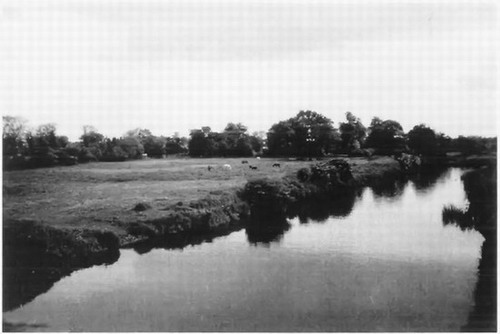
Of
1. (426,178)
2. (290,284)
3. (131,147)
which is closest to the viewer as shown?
(290,284)

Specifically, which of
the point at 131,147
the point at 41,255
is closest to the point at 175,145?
the point at 131,147

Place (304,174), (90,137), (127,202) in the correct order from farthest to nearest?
1. (304,174)
2. (127,202)
3. (90,137)

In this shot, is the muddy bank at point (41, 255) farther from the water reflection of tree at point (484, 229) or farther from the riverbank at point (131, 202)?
the water reflection of tree at point (484, 229)

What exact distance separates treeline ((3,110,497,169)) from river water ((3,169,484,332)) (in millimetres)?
1846

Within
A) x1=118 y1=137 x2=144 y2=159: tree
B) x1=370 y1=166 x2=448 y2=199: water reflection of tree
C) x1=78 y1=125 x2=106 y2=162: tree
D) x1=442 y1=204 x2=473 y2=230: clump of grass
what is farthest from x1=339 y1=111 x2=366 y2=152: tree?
x1=78 y1=125 x2=106 y2=162: tree

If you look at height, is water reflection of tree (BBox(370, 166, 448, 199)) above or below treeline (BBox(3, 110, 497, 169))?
below

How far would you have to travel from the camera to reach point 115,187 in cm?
1511

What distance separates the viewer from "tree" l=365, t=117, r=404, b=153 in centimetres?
1521

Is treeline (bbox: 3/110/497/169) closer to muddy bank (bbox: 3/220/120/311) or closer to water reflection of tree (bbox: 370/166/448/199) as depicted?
water reflection of tree (bbox: 370/166/448/199)

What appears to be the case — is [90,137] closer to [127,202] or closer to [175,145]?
[127,202]

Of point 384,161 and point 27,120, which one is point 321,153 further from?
point 27,120

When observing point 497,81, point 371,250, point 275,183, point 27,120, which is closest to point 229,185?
point 275,183

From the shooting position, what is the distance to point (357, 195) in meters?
19.9

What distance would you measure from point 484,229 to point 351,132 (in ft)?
17.0
